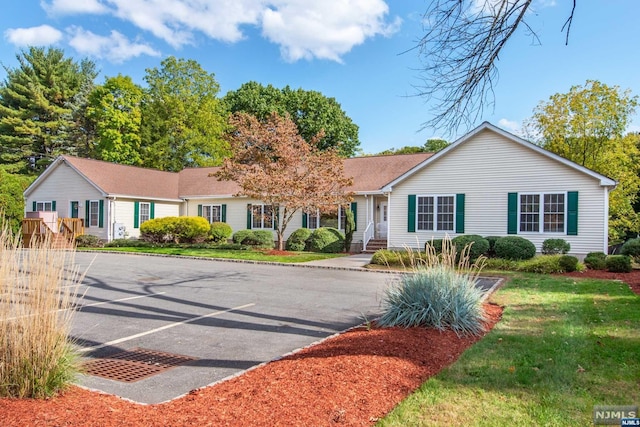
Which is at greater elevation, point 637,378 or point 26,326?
point 26,326

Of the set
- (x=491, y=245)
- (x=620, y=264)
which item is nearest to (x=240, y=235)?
(x=491, y=245)

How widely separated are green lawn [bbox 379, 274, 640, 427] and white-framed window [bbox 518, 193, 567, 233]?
32.2 feet

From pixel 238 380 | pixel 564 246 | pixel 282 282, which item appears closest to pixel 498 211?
pixel 564 246

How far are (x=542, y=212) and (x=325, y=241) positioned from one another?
9.54 meters

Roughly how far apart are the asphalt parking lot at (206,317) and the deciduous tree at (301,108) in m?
28.3

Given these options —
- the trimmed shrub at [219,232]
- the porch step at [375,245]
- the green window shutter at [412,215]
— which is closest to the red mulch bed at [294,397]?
the green window shutter at [412,215]

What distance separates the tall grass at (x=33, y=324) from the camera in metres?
3.41

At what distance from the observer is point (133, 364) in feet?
16.7

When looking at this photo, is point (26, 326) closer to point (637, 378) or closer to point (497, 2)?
point (637, 378)

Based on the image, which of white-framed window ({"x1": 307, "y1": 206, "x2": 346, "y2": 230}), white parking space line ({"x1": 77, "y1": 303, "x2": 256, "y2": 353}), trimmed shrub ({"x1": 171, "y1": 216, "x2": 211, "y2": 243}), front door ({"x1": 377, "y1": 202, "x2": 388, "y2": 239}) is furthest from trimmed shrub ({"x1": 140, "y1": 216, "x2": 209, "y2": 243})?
white parking space line ({"x1": 77, "y1": 303, "x2": 256, "y2": 353})

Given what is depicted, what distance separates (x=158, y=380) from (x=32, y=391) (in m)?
1.31

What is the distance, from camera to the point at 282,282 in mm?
11711

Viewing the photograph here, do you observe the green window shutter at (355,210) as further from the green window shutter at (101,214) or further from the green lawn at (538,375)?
the green lawn at (538,375)

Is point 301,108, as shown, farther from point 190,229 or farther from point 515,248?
point 515,248
